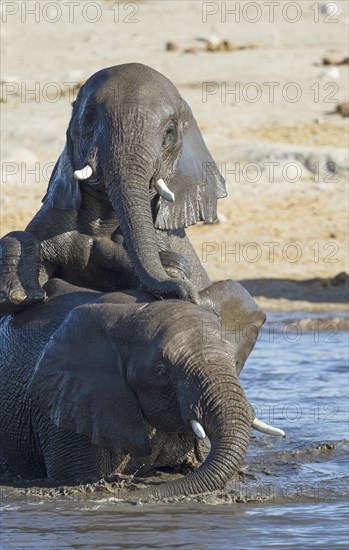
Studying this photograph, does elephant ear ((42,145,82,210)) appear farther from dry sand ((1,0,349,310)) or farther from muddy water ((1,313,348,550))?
dry sand ((1,0,349,310))

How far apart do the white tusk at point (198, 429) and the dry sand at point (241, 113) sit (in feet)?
21.8

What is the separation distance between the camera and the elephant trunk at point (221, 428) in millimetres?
5625

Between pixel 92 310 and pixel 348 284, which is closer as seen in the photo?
pixel 92 310

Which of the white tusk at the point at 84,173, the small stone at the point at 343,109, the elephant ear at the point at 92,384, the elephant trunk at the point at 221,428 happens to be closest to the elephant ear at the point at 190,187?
the white tusk at the point at 84,173

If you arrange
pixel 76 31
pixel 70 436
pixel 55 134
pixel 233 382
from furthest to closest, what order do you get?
pixel 76 31
pixel 55 134
pixel 70 436
pixel 233 382

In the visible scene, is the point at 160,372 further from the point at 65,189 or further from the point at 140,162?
the point at 65,189

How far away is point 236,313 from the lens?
6.40m

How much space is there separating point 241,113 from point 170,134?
1249cm

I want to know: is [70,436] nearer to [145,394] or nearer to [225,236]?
[145,394]

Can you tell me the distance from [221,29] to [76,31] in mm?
2508

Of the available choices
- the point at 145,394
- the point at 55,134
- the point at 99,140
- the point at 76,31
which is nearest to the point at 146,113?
the point at 99,140

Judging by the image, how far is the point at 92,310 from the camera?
5969 mm

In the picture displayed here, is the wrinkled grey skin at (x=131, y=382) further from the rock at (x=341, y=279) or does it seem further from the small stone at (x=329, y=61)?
the small stone at (x=329, y=61)

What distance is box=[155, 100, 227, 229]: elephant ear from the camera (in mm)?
6438
